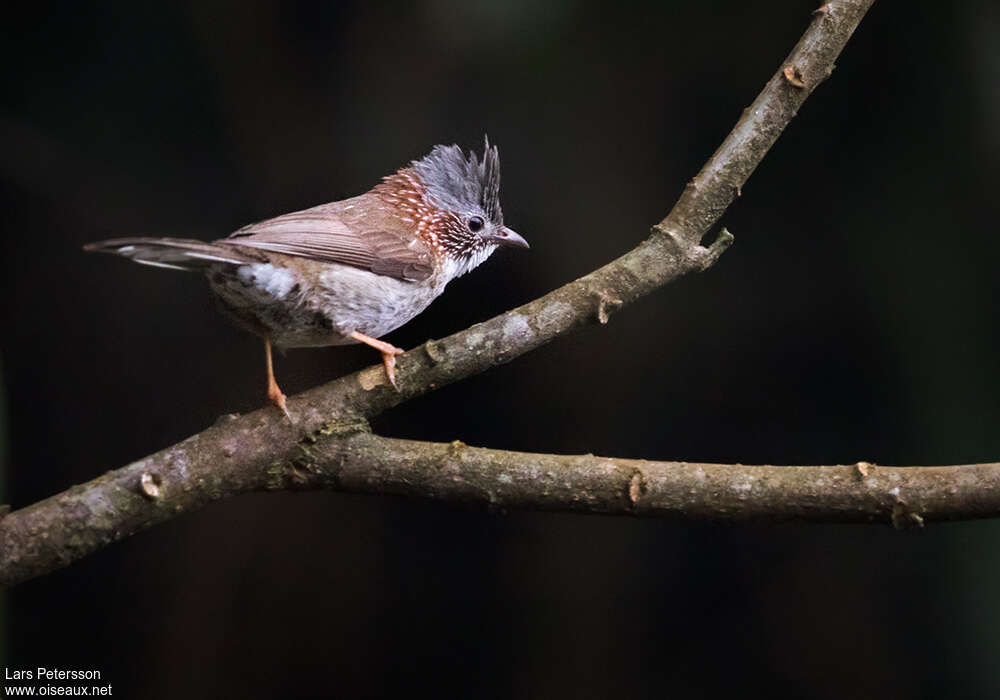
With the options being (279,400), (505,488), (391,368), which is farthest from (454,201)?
(505,488)

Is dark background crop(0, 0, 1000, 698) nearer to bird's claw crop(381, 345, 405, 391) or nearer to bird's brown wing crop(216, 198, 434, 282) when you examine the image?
bird's brown wing crop(216, 198, 434, 282)

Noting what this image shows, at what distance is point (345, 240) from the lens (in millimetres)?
2678

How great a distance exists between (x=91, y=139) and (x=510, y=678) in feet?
8.53

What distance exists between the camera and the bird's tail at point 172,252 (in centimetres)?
197

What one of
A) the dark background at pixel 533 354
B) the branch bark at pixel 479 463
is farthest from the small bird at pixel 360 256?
the dark background at pixel 533 354

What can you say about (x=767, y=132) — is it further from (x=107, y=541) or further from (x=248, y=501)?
(x=248, y=501)

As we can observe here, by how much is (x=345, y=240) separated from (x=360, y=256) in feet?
0.22

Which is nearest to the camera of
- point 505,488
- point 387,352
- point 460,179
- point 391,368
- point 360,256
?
point 505,488

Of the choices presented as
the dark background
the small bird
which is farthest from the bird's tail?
the dark background

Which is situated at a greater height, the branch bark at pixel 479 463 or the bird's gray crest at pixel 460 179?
the bird's gray crest at pixel 460 179

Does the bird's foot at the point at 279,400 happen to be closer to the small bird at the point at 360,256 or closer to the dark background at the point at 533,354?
the small bird at the point at 360,256

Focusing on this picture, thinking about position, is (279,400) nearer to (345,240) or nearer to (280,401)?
(280,401)

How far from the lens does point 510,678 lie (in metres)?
3.67

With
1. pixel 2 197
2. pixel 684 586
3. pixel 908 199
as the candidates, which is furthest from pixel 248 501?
pixel 908 199
